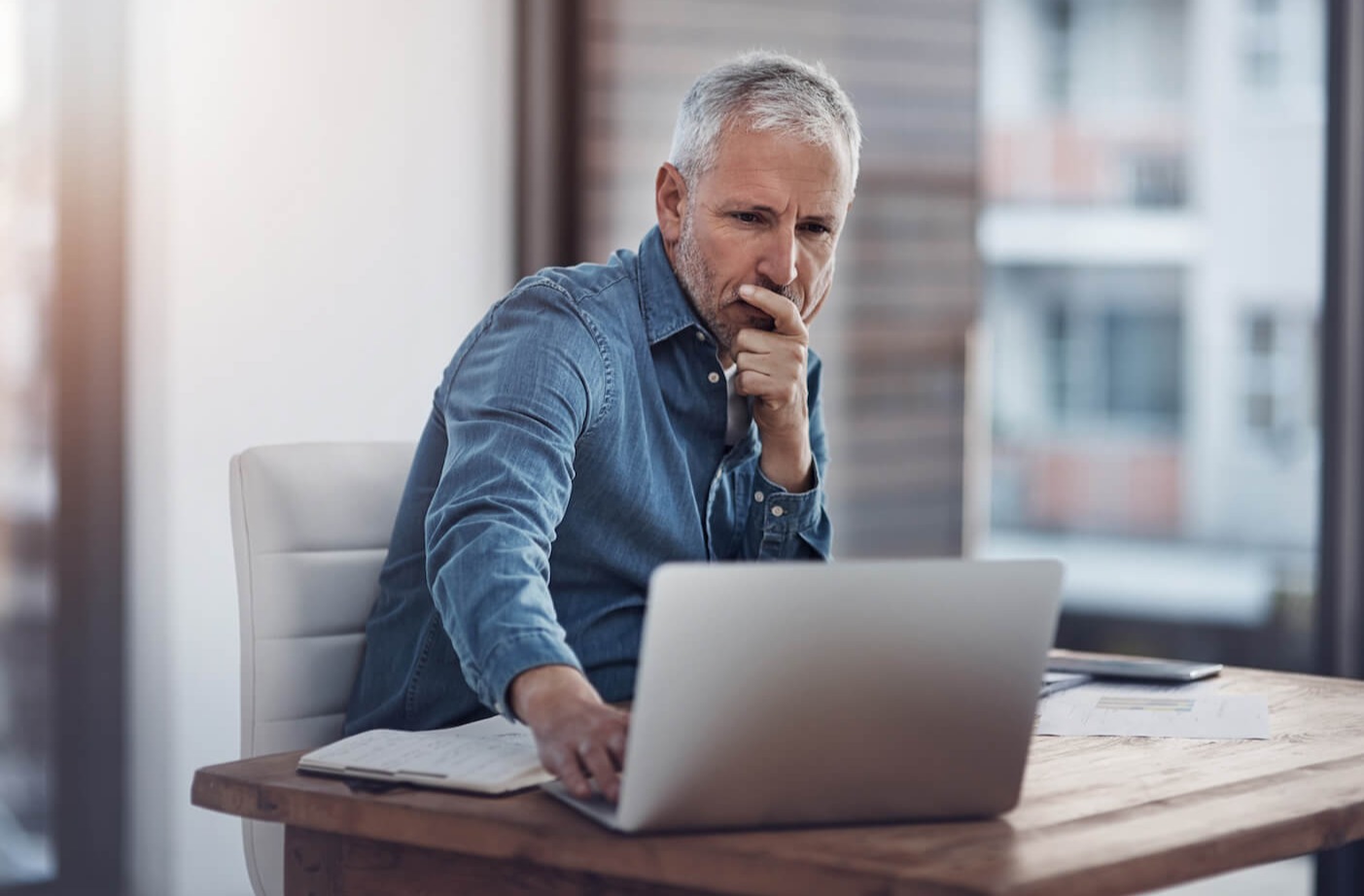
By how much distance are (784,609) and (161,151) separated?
1946mm

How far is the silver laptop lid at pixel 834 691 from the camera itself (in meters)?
0.97

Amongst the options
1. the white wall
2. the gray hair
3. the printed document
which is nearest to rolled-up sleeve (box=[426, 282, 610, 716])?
the gray hair

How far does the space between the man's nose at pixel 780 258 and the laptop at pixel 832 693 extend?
62cm

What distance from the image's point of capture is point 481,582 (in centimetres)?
121

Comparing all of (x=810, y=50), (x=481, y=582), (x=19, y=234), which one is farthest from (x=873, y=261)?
(x=481, y=582)

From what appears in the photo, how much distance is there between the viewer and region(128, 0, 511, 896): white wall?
2.60 metres

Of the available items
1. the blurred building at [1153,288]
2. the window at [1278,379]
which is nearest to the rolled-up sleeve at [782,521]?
the blurred building at [1153,288]

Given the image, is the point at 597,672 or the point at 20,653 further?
the point at 20,653

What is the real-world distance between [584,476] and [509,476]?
262mm

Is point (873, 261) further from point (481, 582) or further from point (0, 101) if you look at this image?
point (481, 582)

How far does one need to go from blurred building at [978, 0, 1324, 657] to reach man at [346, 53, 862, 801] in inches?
261

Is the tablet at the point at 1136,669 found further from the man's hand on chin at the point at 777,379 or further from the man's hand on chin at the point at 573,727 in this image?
the man's hand on chin at the point at 573,727

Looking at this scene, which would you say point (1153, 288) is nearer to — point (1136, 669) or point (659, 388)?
point (1136, 669)

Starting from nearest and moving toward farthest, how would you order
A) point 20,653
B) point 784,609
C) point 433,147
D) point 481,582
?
1. point 784,609
2. point 481,582
3. point 20,653
4. point 433,147
